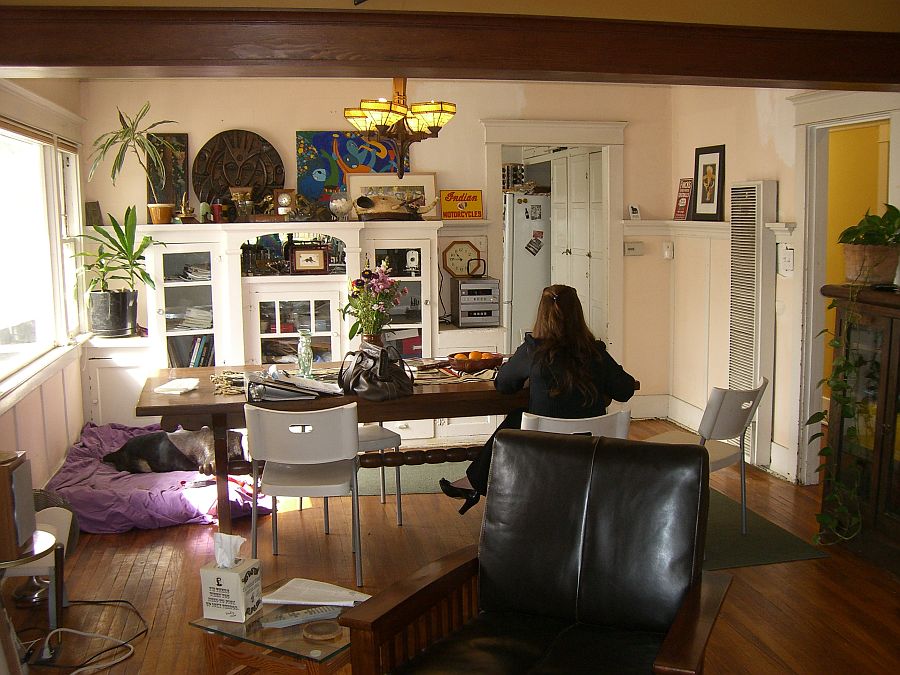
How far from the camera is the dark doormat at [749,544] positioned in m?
4.61

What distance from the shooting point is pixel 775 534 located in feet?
16.3

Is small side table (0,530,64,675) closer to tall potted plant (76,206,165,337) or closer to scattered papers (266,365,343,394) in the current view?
scattered papers (266,365,343,394)

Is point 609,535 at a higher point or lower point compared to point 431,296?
lower

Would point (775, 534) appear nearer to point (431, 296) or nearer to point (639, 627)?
point (639, 627)

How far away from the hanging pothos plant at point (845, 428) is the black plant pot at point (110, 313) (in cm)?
450

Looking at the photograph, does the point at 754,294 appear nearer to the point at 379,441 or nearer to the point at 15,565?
the point at 379,441

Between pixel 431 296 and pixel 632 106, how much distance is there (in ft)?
7.31

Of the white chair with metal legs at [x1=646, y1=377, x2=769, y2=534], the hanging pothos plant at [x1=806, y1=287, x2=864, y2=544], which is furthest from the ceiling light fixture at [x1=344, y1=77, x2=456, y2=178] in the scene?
the hanging pothos plant at [x1=806, y1=287, x2=864, y2=544]

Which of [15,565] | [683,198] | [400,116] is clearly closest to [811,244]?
[683,198]

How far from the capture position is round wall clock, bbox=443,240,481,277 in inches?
285

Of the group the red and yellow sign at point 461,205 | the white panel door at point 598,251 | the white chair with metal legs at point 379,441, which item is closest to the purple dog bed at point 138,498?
the white chair with metal legs at point 379,441

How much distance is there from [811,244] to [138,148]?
4575 millimetres

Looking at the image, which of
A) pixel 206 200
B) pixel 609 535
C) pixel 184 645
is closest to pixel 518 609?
pixel 609 535

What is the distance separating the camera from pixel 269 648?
262 cm
